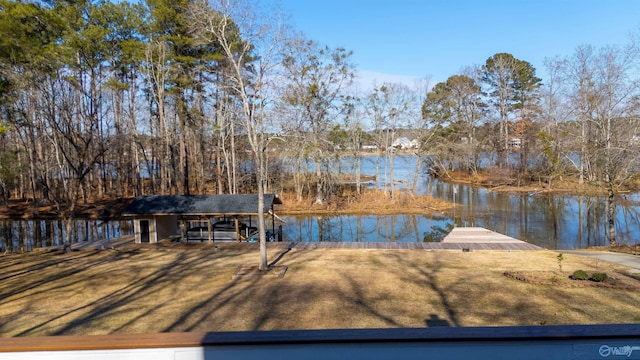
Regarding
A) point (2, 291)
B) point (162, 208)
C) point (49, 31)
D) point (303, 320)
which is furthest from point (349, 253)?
point (49, 31)

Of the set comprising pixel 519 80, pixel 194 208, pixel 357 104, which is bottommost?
pixel 194 208

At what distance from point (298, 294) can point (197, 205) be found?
865cm

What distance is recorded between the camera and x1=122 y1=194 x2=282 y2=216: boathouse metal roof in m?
16.2

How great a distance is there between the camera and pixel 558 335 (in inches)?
87.2

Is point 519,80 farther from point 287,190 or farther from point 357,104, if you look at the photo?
point 287,190

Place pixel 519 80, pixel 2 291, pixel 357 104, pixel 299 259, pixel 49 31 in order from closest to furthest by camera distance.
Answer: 1. pixel 2 291
2. pixel 299 259
3. pixel 49 31
4. pixel 357 104
5. pixel 519 80

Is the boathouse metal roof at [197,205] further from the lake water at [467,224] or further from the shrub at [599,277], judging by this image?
the shrub at [599,277]

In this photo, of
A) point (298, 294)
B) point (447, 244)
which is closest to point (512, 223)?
point (447, 244)

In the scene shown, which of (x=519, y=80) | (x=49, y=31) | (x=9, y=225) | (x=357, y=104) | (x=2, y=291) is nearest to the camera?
(x=2, y=291)

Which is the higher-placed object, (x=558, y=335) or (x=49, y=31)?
(x=49, y=31)

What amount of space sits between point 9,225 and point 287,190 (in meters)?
19.6

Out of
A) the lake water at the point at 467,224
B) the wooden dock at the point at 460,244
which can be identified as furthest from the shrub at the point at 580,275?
the lake water at the point at 467,224

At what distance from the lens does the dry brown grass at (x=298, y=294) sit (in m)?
7.97

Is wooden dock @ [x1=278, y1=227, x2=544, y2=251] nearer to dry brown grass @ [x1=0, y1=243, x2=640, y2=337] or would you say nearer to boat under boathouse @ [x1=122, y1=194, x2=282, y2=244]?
dry brown grass @ [x1=0, y1=243, x2=640, y2=337]
